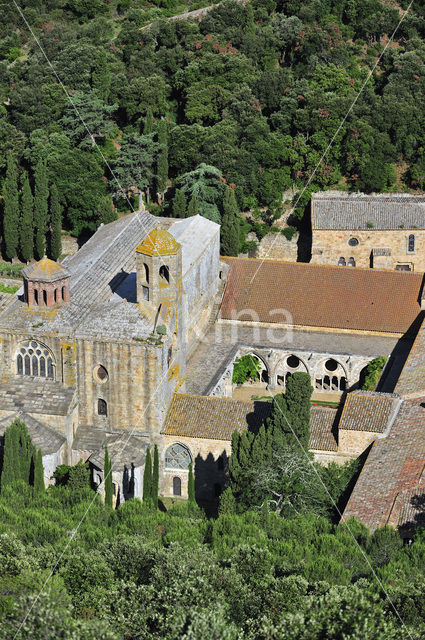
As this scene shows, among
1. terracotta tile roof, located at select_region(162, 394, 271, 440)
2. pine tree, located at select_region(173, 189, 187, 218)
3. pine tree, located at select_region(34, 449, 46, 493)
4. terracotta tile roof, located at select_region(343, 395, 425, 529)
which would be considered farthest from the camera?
pine tree, located at select_region(173, 189, 187, 218)

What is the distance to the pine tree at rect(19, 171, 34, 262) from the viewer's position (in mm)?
83125

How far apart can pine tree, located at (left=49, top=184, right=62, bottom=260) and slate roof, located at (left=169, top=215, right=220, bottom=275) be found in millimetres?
13849

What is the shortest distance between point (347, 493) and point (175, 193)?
4098 cm

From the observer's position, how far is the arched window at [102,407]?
56.8 metres

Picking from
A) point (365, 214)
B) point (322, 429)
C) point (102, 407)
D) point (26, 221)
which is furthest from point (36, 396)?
point (365, 214)

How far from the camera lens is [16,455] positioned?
174 feet

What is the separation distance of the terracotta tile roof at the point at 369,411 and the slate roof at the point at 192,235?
1398 centimetres

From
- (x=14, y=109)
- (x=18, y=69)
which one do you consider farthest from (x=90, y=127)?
(x=18, y=69)

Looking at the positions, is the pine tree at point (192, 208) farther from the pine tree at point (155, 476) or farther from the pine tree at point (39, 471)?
the pine tree at point (39, 471)

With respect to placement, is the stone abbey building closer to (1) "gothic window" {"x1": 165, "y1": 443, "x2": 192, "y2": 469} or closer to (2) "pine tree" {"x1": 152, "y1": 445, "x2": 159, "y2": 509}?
(1) "gothic window" {"x1": 165, "y1": 443, "x2": 192, "y2": 469}

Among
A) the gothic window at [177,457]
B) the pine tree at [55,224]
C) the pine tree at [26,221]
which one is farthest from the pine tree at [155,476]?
the pine tree at [26,221]

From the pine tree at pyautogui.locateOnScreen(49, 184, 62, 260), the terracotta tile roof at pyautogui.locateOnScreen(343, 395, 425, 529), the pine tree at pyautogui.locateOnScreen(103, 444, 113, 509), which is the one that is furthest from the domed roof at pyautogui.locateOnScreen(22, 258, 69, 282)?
the pine tree at pyautogui.locateOnScreen(49, 184, 62, 260)

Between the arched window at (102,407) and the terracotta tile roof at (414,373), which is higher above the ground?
the terracotta tile roof at (414,373)

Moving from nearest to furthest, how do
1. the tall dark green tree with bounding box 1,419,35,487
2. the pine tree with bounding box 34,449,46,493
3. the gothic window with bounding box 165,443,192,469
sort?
the pine tree with bounding box 34,449,46,493
the tall dark green tree with bounding box 1,419,35,487
the gothic window with bounding box 165,443,192,469
